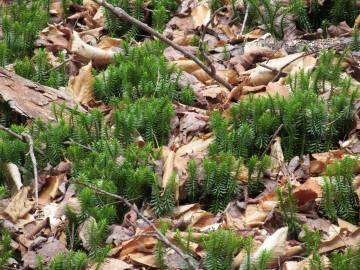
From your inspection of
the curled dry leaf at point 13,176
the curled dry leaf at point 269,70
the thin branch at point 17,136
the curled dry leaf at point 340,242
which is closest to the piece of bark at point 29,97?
the thin branch at point 17,136

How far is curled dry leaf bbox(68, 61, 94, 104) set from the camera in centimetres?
476

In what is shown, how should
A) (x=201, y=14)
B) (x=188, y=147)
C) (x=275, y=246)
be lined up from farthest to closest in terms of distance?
(x=201, y=14), (x=188, y=147), (x=275, y=246)

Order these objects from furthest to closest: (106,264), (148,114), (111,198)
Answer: (148,114)
(111,198)
(106,264)

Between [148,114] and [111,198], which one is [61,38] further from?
[111,198]

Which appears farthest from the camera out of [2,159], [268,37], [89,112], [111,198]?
[268,37]

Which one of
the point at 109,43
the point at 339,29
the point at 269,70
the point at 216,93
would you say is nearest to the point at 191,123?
the point at 216,93

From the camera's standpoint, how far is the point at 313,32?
17.9ft

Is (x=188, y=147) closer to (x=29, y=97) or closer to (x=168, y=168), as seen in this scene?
(x=168, y=168)

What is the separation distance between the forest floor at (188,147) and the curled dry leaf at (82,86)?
0.5 inches

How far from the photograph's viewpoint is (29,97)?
450 centimetres

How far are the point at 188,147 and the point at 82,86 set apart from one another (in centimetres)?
107

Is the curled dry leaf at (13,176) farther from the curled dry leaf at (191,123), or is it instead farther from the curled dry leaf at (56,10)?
the curled dry leaf at (56,10)

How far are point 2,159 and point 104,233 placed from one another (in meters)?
0.86

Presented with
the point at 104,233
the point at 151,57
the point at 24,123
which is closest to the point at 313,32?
the point at 151,57
